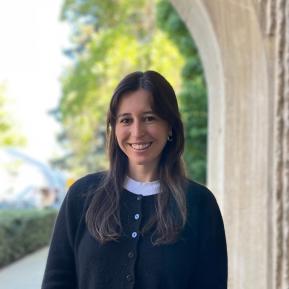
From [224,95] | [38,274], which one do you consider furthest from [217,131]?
[38,274]

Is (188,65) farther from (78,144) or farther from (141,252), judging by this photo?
(78,144)

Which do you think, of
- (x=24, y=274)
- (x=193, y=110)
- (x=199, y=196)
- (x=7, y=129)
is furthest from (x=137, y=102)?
(x=7, y=129)

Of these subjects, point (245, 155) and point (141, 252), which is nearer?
point (141, 252)

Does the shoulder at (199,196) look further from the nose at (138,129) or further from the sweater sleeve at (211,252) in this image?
the nose at (138,129)

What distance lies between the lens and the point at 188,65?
35.6 feet

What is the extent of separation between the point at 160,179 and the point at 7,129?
2140cm

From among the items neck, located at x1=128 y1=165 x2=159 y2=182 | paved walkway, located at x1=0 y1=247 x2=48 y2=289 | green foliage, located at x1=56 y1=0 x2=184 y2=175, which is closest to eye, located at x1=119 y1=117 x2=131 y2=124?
neck, located at x1=128 y1=165 x2=159 y2=182

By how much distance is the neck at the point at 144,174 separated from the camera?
1.88 meters

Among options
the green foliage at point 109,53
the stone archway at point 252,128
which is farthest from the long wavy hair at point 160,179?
the green foliage at point 109,53

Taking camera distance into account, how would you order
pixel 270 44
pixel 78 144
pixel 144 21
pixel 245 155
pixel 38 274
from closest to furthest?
pixel 270 44 → pixel 245 155 → pixel 38 274 → pixel 144 21 → pixel 78 144

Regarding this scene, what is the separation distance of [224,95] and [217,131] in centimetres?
45

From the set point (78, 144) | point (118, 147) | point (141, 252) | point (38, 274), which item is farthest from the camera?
point (78, 144)

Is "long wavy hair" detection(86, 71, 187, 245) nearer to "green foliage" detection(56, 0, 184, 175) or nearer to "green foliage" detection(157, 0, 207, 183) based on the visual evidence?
"green foliage" detection(157, 0, 207, 183)

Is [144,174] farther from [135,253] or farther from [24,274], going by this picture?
[24,274]
